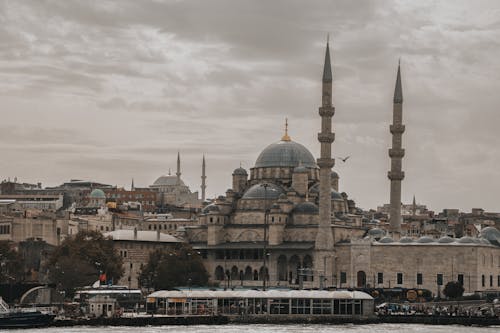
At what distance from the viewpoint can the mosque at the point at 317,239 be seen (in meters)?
106

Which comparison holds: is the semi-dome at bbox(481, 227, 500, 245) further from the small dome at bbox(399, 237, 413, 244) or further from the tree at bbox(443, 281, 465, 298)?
the tree at bbox(443, 281, 465, 298)

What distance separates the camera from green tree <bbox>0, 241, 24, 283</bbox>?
101875 millimetres

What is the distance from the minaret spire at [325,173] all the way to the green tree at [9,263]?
74.1ft

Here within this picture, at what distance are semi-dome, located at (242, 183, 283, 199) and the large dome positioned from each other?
3.31 metres

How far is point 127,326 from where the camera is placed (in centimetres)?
7331

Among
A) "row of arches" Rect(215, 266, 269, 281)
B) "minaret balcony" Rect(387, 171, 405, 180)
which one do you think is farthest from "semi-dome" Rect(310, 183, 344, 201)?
"minaret balcony" Rect(387, 171, 405, 180)

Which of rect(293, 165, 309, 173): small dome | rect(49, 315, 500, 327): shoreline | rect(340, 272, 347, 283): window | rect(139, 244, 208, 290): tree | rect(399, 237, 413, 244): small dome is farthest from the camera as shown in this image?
rect(293, 165, 309, 173): small dome

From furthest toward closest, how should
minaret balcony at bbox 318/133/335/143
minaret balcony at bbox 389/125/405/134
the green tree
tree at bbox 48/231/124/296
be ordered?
minaret balcony at bbox 389/125/405/134
minaret balcony at bbox 318/133/335/143
the green tree
tree at bbox 48/231/124/296

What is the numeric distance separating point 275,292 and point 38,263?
3633cm

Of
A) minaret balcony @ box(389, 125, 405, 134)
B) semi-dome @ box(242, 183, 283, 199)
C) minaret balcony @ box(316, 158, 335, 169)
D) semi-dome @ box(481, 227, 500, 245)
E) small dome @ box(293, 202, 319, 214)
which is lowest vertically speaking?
semi-dome @ box(481, 227, 500, 245)

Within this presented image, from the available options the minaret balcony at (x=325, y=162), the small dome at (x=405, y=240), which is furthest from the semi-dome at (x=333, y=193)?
the minaret balcony at (x=325, y=162)

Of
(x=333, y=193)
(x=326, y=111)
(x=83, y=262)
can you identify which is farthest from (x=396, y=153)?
(x=83, y=262)

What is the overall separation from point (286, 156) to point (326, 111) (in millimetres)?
18366

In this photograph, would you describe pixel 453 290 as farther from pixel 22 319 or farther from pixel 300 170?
pixel 22 319
